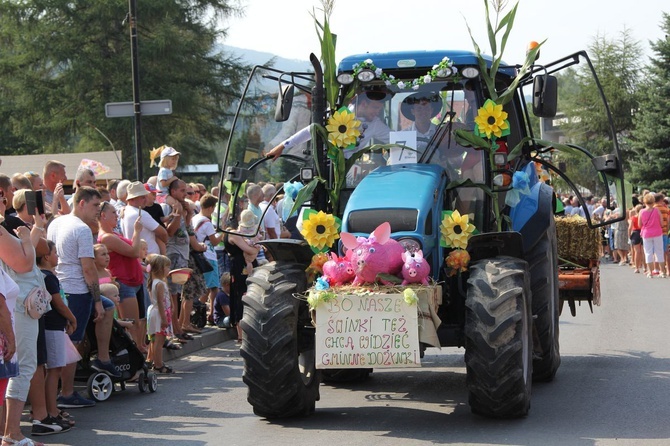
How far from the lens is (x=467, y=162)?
381 inches

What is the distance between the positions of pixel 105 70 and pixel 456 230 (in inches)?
1397

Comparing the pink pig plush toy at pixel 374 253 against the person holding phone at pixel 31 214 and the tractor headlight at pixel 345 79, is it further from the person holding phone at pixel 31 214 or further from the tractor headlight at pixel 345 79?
the person holding phone at pixel 31 214

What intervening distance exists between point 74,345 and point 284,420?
89.6 inches

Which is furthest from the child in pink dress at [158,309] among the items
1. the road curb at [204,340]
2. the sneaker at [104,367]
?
the sneaker at [104,367]

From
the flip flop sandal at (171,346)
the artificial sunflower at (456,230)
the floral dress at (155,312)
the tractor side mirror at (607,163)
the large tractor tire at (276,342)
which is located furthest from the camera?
the flip flop sandal at (171,346)

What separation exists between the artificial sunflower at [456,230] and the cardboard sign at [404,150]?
3.22ft

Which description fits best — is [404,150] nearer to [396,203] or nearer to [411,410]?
[396,203]

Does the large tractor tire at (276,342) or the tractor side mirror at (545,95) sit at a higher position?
the tractor side mirror at (545,95)

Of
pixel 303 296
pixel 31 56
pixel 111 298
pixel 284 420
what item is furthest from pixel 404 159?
pixel 31 56

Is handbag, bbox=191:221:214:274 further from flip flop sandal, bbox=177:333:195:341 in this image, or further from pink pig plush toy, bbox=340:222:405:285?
pink pig plush toy, bbox=340:222:405:285

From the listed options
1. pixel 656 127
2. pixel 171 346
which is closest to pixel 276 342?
pixel 171 346

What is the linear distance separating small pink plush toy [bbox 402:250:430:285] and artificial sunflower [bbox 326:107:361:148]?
169 cm

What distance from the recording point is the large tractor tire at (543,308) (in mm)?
10164

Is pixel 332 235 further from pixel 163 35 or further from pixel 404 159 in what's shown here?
pixel 163 35
